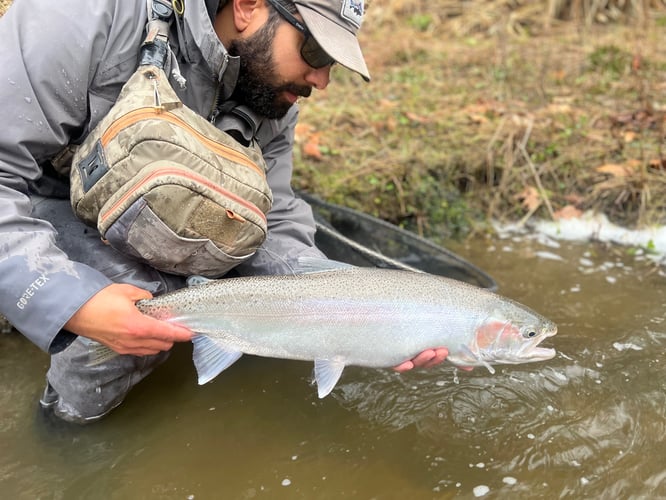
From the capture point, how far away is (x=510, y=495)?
2602mm

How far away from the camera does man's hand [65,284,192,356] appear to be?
2.38 meters

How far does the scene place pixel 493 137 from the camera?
211 inches

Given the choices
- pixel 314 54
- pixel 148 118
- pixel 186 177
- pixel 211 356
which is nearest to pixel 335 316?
pixel 211 356

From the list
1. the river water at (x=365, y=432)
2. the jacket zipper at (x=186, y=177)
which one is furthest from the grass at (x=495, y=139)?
the jacket zipper at (x=186, y=177)

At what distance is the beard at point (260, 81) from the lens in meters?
2.87

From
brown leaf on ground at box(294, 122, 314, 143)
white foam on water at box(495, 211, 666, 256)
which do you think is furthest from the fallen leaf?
white foam on water at box(495, 211, 666, 256)

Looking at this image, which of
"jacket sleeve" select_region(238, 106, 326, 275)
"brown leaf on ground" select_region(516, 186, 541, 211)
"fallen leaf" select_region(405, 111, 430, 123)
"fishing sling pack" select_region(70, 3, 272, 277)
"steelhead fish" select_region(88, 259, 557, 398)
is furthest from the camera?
"fallen leaf" select_region(405, 111, 430, 123)

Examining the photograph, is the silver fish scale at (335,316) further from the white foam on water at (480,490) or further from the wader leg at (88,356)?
the white foam on water at (480,490)

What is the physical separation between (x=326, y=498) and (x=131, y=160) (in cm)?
151

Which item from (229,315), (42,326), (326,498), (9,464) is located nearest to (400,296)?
(229,315)

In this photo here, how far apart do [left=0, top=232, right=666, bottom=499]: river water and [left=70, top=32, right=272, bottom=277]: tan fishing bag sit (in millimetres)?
834

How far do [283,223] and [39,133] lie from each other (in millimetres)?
1302

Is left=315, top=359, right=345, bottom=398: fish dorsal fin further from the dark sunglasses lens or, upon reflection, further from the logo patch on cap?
the logo patch on cap

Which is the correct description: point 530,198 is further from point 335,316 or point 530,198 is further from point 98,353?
point 98,353
